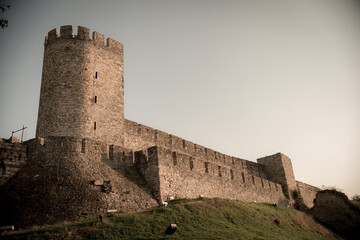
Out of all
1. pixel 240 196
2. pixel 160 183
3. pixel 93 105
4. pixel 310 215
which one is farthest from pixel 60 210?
pixel 310 215

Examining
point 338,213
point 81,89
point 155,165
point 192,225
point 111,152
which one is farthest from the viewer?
point 338,213

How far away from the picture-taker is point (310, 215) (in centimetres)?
2997

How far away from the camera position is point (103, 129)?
23.4 meters

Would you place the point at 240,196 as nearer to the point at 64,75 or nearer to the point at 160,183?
the point at 160,183

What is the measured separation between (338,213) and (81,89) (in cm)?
2271

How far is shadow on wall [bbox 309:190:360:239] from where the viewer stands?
28109 mm

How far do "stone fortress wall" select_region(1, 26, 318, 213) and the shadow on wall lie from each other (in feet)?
21.6

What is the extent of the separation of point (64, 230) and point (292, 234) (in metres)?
13.9

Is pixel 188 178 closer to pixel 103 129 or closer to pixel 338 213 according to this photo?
pixel 103 129

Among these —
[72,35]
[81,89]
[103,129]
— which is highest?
[72,35]

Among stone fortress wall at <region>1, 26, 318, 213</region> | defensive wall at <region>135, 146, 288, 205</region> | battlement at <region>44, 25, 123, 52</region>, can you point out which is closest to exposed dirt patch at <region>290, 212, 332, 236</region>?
defensive wall at <region>135, 146, 288, 205</region>

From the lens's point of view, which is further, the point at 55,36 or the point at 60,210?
the point at 55,36

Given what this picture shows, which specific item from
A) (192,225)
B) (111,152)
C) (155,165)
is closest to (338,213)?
(155,165)

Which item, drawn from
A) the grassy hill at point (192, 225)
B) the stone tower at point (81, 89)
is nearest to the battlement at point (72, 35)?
the stone tower at point (81, 89)
